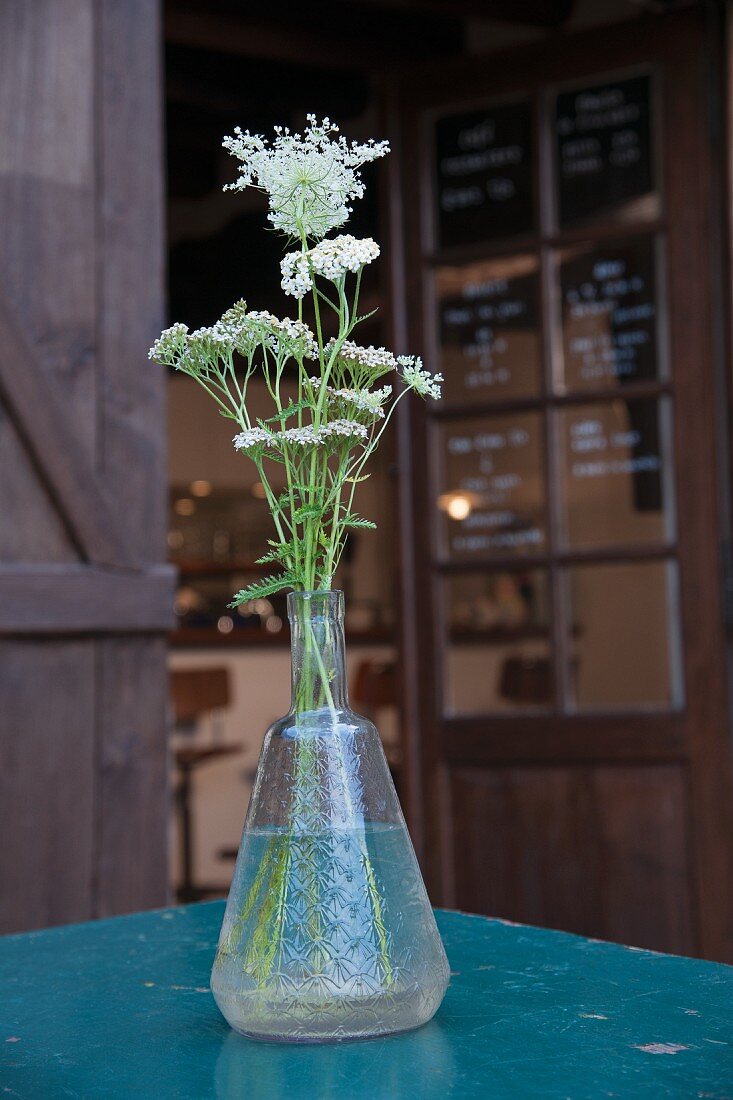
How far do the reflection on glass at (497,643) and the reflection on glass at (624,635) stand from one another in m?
0.09

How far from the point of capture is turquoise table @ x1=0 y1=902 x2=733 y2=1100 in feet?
2.50

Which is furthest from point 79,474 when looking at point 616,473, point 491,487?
point 616,473

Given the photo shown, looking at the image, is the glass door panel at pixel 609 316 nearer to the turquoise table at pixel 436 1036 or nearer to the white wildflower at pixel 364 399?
the turquoise table at pixel 436 1036

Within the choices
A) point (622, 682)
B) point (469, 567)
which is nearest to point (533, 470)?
point (469, 567)

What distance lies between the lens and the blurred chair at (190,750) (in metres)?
5.27

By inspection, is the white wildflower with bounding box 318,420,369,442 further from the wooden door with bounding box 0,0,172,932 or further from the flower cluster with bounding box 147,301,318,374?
the wooden door with bounding box 0,0,172,932

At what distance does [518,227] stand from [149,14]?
1107 mm

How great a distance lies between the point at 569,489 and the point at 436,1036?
2417 millimetres

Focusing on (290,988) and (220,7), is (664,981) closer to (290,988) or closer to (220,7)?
(290,988)

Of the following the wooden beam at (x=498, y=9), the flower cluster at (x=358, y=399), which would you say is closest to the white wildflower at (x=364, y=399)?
the flower cluster at (x=358, y=399)

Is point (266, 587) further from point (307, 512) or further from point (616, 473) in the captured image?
point (616, 473)

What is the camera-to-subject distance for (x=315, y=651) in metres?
0.86

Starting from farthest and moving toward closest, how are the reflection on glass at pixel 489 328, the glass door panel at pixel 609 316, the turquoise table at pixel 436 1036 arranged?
the reflection on glass at pixel 489 328
the glass door panel at pixel 609 316
the turquoise table at pixel 436 1036

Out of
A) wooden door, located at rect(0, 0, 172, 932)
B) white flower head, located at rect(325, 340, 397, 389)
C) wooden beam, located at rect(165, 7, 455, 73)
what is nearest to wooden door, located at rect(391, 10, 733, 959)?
wooden beam, located at rect(165, 7, 455, 73)
